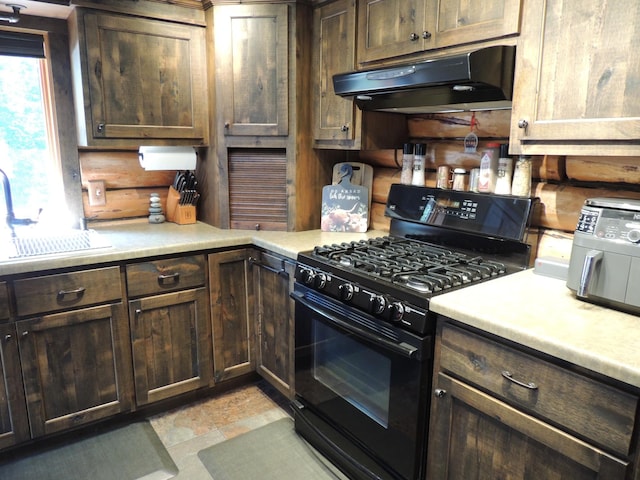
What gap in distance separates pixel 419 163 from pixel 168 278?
4.39 ft

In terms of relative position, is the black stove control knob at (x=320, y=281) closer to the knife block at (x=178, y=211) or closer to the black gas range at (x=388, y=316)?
the black gas range at (x=388, y=316)

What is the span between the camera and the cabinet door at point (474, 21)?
1567mm

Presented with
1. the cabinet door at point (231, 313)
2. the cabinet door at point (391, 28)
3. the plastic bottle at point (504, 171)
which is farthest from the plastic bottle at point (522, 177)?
the cabinet door at point (231, 313)

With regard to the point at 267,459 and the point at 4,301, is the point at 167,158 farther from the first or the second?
the point at 267,459

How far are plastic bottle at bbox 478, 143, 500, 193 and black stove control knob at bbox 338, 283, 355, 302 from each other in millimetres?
756

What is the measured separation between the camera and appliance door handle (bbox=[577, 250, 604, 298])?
137cm

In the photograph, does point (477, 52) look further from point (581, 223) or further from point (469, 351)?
point (469, 351)

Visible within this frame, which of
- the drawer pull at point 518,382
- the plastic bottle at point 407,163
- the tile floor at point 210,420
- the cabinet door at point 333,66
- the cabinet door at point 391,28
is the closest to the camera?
the drawer pull at point 518,382

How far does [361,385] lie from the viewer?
1802 millimetres

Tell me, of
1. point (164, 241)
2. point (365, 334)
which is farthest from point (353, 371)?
point (164, 241)

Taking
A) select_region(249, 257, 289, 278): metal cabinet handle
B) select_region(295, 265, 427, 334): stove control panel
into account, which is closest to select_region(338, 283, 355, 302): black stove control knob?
select_region(295, 265, 427, 334): stove control panel

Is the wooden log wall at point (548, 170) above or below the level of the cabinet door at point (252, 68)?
below

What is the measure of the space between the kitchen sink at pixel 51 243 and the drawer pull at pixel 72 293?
0.58 feet

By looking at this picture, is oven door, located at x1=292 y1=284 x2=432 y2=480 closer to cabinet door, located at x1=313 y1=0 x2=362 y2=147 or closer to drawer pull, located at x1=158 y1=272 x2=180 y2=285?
drawer pull, located at x1=158 y1=272 x2=180 y2=285
